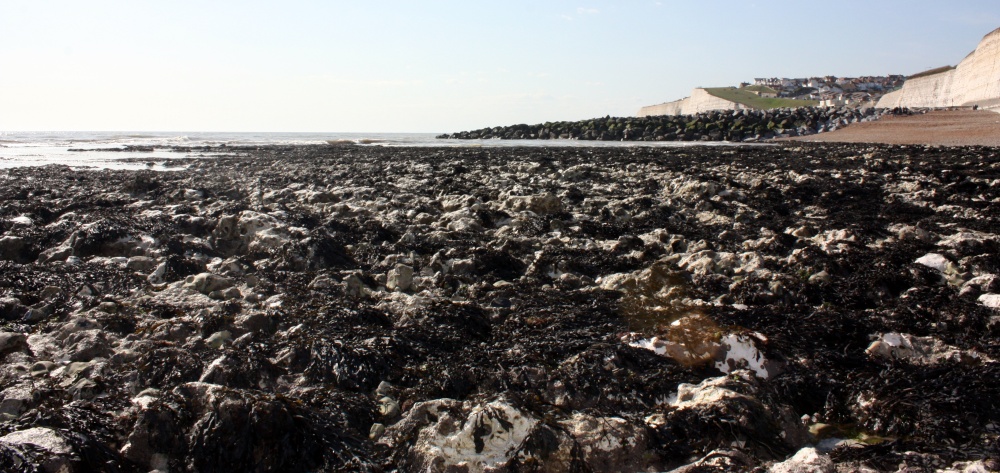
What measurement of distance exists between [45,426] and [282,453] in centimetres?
112

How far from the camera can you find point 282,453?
2746mm

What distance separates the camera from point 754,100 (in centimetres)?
7919

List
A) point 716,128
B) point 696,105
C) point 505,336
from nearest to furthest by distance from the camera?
point 505,336 < point 716,128 < point 696,105

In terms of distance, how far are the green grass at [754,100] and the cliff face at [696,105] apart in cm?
81

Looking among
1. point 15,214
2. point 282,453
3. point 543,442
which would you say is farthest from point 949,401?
point 15,214

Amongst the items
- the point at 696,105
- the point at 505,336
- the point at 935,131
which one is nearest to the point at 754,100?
the point at 696,105

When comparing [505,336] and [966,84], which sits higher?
[966,84]

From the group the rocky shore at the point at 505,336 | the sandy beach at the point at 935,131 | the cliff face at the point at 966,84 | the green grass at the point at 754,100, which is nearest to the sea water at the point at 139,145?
the sandy beach at the point at 935,131

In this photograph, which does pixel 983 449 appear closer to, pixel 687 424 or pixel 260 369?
pixel 687 424

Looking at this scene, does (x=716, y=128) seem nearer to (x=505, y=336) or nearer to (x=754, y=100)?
(x=505, y=336)

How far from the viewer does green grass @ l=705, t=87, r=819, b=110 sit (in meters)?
72.5

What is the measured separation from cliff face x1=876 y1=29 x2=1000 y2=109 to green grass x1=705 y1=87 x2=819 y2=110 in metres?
12.6

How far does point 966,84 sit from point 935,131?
99.9ft

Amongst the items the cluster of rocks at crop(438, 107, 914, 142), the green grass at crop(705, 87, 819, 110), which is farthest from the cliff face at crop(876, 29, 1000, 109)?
the green grass at crop(705, 87, 819, 110)
